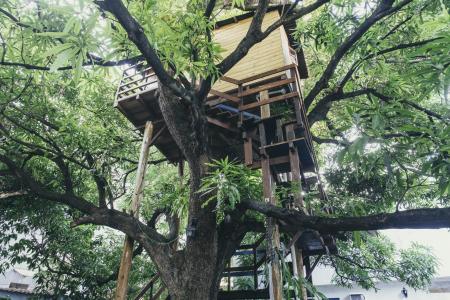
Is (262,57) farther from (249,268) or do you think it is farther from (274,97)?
(249,268)

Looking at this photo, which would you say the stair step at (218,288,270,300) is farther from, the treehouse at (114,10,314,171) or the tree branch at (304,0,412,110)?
the tree branch at (304,0,412,110)

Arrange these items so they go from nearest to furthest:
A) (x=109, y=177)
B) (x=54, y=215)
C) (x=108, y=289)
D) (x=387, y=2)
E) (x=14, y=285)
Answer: (x=387, y=2), (x=109, y=177), (x=54, y=215), (x=108, y=289), (x=14, y=285)

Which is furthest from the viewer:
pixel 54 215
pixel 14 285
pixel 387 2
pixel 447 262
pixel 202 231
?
pixel 14 285

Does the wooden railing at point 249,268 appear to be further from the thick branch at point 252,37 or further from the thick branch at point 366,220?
the thick branch at point 252,37

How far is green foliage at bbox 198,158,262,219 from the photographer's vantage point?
428cm

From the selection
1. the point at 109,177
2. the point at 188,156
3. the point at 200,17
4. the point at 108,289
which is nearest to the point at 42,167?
the point at 109,177

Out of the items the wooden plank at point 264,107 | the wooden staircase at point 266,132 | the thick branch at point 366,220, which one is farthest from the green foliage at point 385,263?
the thick branch at point 366,220

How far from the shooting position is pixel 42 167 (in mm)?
8195

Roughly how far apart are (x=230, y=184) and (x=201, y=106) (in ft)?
4.31

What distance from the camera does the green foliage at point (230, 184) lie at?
4281 millimetres

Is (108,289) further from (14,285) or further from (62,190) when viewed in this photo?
(14,285)

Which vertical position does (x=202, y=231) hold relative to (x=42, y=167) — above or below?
below

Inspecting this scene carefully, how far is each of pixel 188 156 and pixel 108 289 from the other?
19.1ft

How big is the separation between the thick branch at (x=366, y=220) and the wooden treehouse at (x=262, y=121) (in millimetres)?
431
